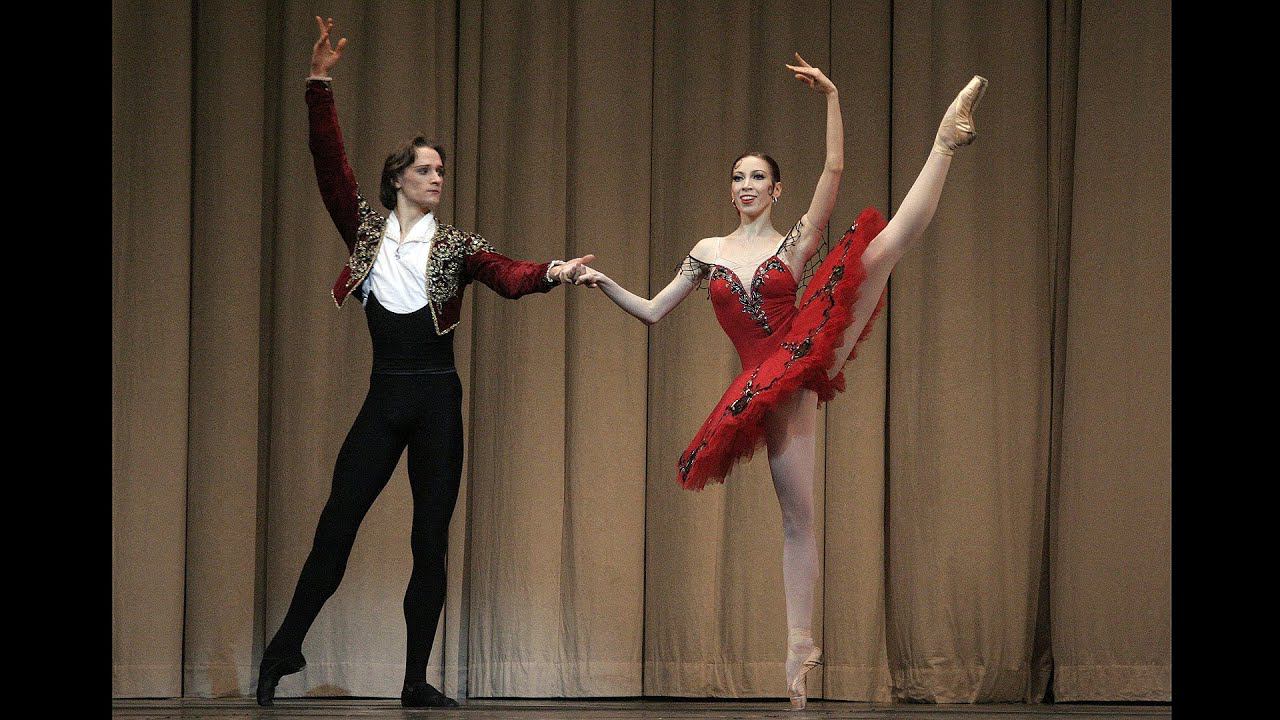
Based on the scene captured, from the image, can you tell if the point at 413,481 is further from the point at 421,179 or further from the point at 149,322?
the point at 149,322

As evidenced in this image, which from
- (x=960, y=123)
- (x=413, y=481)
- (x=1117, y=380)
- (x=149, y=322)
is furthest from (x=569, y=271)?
(x=1117, y=380)

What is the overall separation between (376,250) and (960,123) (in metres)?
1.69

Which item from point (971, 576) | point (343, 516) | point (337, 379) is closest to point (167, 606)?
point (337, 379)

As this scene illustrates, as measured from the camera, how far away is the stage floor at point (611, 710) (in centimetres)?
377

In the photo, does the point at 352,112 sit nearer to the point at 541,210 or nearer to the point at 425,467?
the point at 541,210

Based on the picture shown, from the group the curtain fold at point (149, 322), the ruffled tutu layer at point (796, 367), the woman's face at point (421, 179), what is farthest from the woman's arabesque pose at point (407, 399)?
the curtain fold at point (149, 322)

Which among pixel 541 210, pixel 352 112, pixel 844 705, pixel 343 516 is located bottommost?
pixel 844 705

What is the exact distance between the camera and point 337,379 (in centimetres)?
495

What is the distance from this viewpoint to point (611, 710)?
4.16m

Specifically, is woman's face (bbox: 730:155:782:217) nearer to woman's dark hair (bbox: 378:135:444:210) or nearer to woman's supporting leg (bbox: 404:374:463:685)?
woman's dark hair (bbox: 378:135:444:210)

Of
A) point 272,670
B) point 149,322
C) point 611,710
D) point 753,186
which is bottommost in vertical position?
point 611,710

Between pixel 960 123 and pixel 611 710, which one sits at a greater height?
pixel 960 123

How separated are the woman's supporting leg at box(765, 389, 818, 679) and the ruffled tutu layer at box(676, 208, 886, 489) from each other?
52 mm

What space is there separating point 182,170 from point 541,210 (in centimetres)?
129
